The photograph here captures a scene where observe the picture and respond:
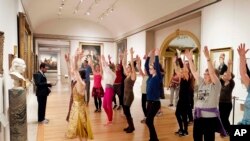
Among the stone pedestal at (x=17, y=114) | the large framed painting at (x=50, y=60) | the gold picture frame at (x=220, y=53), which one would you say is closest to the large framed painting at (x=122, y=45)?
the gold picture frame at (x=220, y=53)

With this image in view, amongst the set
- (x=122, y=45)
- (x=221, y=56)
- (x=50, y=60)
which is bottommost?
(x=221, y=56)

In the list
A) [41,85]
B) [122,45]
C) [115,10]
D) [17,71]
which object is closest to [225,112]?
[17,71]

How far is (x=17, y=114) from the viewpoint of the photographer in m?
3.69

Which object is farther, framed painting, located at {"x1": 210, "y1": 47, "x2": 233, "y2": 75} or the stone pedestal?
framed painting, located at {"x1": 210, "y1": 47, "x2": 233, "y2": 75}

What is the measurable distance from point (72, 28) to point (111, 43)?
2.87 metres

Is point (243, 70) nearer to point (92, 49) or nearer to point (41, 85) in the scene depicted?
point (41, 85)

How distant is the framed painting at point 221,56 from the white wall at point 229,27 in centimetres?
12

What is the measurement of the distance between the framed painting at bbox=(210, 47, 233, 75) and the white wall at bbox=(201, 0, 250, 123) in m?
0.12

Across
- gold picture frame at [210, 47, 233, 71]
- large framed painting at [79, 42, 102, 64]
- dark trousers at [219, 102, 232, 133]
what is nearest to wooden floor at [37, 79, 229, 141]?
A: dark trousers at [219, 102, 232, 133]

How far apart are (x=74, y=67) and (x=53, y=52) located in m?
24.7

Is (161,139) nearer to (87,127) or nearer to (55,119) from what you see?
(87,127)

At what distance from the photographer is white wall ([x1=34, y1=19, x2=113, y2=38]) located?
13648 mm

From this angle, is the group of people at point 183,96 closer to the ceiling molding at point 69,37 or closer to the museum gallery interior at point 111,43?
the museum gallery interior at point 111,43

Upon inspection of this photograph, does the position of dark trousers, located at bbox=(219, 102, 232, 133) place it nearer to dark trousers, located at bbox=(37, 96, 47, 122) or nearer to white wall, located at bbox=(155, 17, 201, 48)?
white wall, located at bbox=(155, 17, 201, 48)
